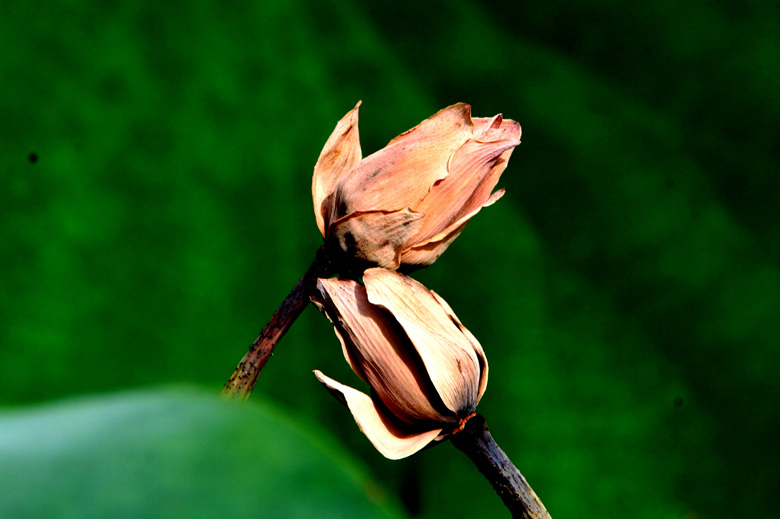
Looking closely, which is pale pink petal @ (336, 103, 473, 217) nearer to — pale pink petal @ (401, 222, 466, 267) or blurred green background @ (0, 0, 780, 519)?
pale pink petal @ (401, 222, 466, 267)

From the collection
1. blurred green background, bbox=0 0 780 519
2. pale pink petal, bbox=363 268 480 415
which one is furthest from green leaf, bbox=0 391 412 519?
blurred green background, bbox=0 0 780 519

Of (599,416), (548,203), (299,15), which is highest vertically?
(299,15)

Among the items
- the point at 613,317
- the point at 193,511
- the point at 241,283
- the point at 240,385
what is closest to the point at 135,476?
the point at 193,511

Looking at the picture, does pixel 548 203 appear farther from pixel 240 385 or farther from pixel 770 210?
pixel 240 385

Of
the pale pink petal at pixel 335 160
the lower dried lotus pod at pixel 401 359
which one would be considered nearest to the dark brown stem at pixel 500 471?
the lower dried lotus pod at pixel 401 359

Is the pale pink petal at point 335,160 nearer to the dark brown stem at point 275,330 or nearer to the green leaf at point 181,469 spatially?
the dark brown stem at point 275,330

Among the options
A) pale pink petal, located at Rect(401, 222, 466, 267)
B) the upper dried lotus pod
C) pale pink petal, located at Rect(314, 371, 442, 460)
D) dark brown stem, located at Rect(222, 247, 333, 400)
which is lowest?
pale pink petal, located at Rect(314, 371, 442, 460)

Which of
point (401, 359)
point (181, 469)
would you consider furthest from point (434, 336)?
point (181, 469)
